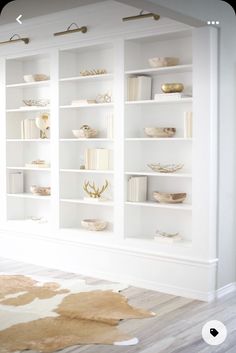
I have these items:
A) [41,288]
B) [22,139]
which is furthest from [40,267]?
[22,139]

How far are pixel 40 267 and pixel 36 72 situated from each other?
2310mm

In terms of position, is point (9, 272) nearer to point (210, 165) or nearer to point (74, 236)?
point (74, 236)

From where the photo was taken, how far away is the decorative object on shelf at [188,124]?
450 centimetres

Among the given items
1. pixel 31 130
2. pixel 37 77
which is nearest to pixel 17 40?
pixel 37 77

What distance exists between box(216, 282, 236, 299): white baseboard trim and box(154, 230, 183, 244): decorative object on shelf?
1.92ft

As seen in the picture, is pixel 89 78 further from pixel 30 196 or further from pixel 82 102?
pixel 30 196

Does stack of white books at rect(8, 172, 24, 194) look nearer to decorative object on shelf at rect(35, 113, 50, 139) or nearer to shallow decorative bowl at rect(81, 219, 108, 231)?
decorative object on shelf at rect(35, 113, 50, 139)

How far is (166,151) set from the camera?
4.99 m

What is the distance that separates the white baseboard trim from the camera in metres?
4.46

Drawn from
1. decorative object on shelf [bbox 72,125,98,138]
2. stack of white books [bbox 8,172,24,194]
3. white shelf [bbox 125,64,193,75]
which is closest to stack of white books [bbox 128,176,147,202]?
decorative object on shelf [bbox 72,125,98,138]

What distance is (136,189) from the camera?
4957 millimetres

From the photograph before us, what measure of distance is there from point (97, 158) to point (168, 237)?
→ 1.17 metres

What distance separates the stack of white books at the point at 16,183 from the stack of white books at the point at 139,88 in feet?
6.53

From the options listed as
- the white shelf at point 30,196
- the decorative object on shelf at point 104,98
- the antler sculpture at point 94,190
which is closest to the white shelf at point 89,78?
the decorative object on shelf at point 104,98
